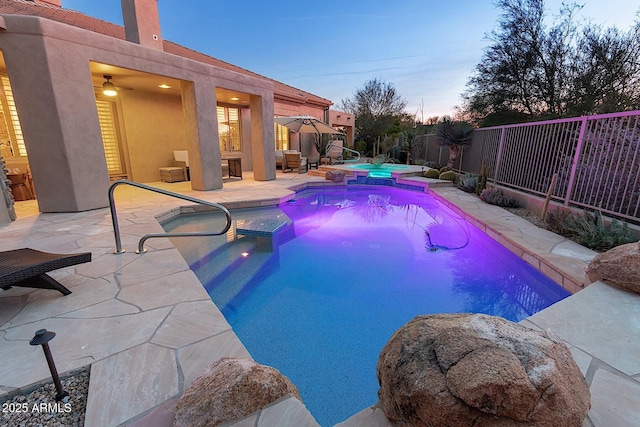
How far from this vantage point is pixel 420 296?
377 cm

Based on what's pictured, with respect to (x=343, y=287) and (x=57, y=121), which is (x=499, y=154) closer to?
(x=343, y=287)

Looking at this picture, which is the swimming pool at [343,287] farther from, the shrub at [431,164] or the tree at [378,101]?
the tree at [378,101]

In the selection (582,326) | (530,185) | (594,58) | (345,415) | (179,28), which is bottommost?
(345,415)

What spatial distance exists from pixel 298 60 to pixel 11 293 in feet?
78.7

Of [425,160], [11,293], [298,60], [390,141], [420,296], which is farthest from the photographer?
[298,60]

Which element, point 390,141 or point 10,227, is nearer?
point 10,227

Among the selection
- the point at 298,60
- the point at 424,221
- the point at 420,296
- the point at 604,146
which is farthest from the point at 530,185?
the point at 298,60

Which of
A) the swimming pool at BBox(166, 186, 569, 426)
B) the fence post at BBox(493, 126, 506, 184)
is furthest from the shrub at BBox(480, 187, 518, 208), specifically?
the fence post at BBox(493, 126, 506, 184)

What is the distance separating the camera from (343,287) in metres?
3.98

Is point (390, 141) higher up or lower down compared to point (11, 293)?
higher up

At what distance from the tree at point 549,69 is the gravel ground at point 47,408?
13.9 m

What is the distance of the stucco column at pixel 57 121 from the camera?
16.3 feet

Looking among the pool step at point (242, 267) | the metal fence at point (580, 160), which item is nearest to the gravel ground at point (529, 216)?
the metal fence at point (580, 160)

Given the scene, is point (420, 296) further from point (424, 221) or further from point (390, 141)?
point (390, 141)
